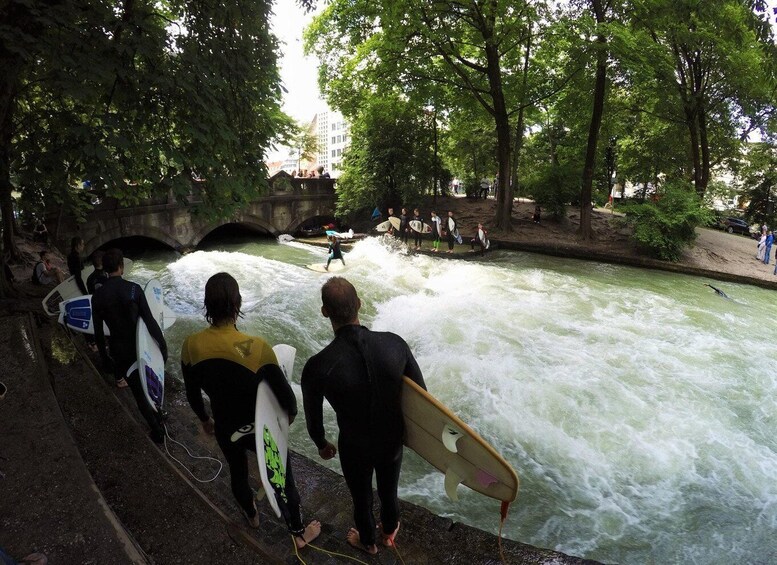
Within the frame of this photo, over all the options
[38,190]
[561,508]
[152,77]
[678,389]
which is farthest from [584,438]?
[38,190]

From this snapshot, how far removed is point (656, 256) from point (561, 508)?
15.8 meters

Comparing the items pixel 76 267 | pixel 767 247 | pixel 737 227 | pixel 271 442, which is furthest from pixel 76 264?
pixel 737 227

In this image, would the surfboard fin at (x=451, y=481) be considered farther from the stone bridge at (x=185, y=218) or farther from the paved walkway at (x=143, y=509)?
the stone bridge at (x=185, y=218)

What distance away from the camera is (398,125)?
23062mm

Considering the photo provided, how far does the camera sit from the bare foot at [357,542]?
2.64 m

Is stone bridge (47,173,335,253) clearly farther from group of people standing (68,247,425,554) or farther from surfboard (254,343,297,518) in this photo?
surfboard (254,343,297,518)

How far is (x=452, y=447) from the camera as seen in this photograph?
218 centimetres

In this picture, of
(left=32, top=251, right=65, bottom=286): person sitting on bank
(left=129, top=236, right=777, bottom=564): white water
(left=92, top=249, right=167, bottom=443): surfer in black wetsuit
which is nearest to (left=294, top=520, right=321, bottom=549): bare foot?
(left=129, top=236, right=777, bottom=564): white water

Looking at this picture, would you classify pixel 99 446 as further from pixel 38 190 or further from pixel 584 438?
pixel 38 190

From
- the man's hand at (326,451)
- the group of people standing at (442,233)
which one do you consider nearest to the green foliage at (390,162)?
the group of people standing at (442,233)

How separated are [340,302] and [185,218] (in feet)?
65.2

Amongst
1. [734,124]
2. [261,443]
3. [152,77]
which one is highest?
[734,124]

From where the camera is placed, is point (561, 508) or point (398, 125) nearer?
point (561, 508)

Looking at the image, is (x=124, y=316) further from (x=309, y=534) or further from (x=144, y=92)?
(x=144, y=92)
